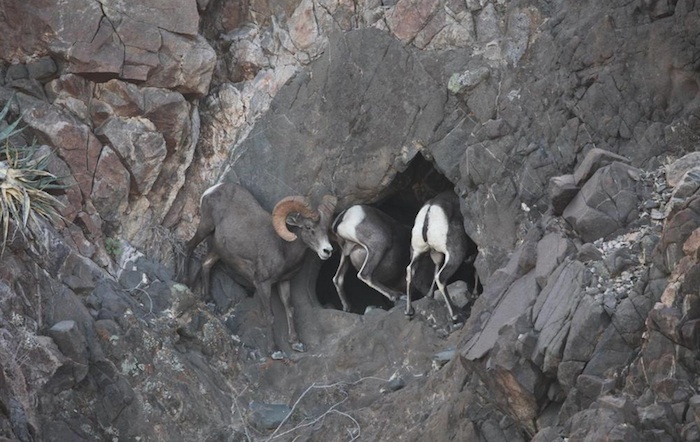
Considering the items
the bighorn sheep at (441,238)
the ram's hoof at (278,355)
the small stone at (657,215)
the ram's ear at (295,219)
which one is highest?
the small stone at (657,215)

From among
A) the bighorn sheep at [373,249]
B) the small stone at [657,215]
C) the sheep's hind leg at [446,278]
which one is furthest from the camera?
the bighorn sheep at [373,249]

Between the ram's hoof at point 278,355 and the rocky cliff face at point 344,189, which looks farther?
the ram's hoof at point 278,355

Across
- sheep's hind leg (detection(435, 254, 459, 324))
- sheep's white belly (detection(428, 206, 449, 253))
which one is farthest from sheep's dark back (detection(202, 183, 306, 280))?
sheep's hind leg (detection(435, 254, 459, 324))

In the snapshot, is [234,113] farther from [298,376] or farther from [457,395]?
[457,395]

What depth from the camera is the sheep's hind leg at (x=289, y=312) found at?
1536 centimetres

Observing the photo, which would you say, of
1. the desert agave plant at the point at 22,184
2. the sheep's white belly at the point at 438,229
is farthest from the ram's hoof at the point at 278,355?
the desert agave plant at the point at 22,184

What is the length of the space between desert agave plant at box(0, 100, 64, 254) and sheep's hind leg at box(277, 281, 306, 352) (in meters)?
2.69

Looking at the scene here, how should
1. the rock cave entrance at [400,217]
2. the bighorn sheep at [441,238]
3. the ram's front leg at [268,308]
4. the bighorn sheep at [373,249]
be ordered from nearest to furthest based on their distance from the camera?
the bighorn sheep at [441,238]
the ram's front leg at [268,308]
the bighorn sheep at [373,249]
the rock cave entrance at [400,217]

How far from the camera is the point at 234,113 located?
1623cm

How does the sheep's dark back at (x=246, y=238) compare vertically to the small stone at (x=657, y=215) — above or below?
below

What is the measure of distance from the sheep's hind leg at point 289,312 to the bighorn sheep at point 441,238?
137cm

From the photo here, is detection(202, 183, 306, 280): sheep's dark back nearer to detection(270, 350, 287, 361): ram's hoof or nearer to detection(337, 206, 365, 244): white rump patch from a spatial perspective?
detection(337, 206, 365, 244): white rump patch

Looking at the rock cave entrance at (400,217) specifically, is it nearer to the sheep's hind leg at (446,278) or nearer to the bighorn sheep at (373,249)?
the bighorn sheep at (373,249)

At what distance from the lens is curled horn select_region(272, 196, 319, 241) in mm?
15477
